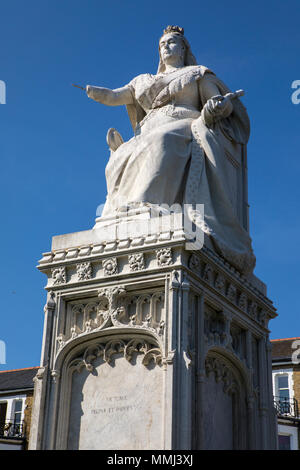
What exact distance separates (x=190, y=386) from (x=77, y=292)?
2.88m

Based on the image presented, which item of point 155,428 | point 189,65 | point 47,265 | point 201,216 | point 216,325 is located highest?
point 189,65

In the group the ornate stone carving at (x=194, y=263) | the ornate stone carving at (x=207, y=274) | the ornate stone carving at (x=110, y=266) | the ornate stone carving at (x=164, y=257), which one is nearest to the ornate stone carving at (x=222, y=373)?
the ornate stone carving at (x=207, y=274)

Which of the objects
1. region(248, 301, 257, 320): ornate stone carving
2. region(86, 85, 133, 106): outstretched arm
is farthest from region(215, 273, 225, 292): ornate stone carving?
region(86, 85, 133, 106): outstretched arm

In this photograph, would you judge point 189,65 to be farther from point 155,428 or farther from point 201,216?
point 155,428

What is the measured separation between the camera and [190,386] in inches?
508

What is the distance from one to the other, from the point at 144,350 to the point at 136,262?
5.02 ft

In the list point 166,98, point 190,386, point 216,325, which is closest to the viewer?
point 190,386

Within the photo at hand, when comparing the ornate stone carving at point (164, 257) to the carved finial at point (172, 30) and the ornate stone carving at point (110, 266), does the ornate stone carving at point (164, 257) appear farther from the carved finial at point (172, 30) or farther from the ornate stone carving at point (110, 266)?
the carved finial at point (172, 30)

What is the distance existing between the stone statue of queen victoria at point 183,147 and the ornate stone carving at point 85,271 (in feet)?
4.14

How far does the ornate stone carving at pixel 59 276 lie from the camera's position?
1479cm

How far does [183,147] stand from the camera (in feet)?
52.8

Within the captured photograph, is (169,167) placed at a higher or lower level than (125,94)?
lower

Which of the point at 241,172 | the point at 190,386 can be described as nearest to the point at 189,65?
the point at 241,172

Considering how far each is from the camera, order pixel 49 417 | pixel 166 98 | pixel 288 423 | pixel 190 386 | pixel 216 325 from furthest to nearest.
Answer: pixel 288 423, pixel 166 98, pixel 216 325, pixel 49 417, pixel 190 386
